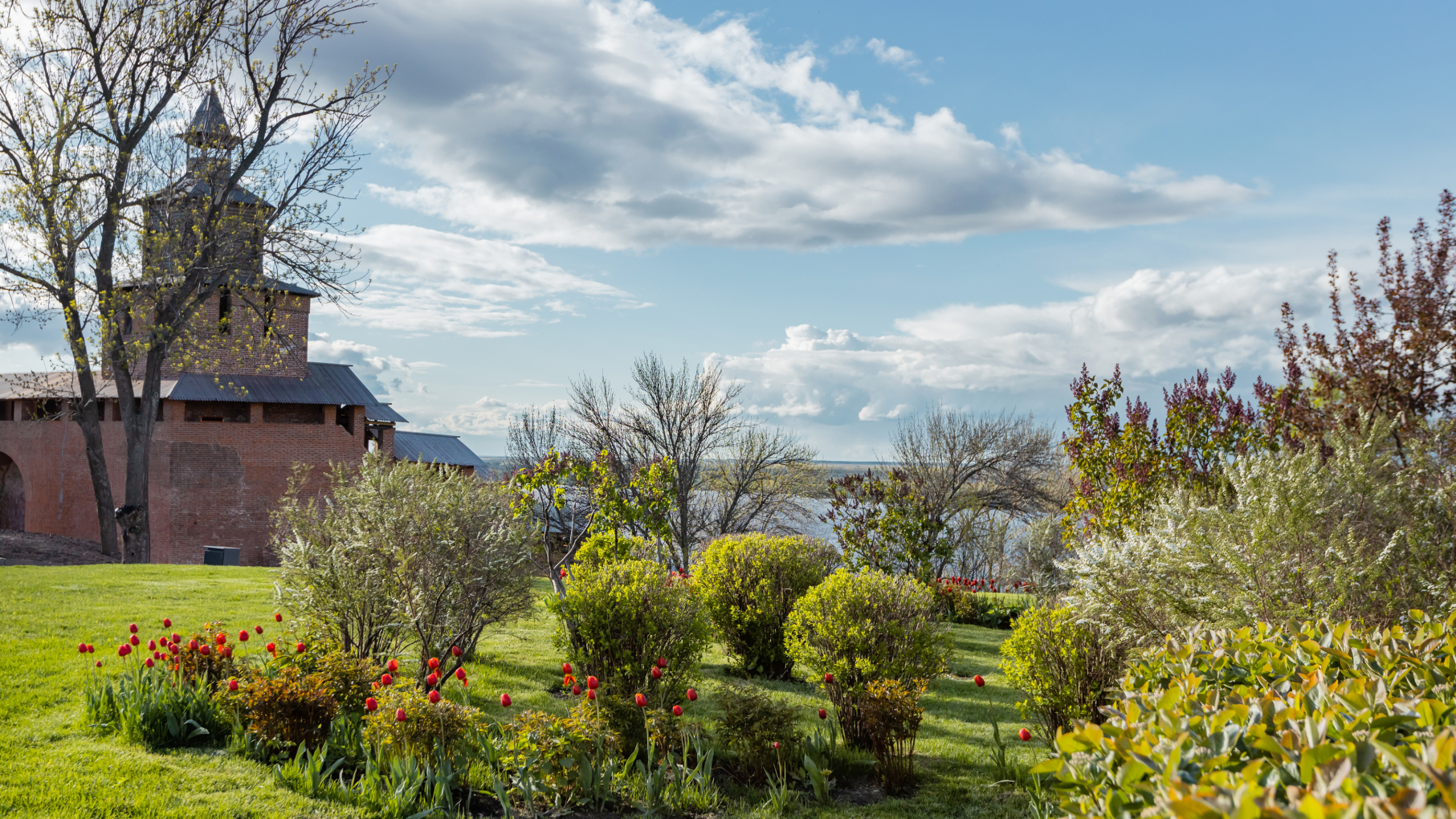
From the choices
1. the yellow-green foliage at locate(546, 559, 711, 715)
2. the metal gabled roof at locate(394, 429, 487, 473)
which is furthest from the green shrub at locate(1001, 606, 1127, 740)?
the metal gabled roof at locate(394, 429, 487, 473)

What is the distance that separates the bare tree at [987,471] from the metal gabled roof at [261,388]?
18.5 m

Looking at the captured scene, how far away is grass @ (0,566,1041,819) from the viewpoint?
420 cm

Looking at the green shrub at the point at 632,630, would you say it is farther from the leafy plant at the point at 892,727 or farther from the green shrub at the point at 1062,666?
the green shrub at the point at 1062,666

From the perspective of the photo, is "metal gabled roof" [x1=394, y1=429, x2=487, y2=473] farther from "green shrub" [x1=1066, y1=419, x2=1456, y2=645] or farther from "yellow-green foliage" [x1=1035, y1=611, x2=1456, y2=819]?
"yellow-green foliage" [x1=1035, y1=611, x2=1456, y2=819]

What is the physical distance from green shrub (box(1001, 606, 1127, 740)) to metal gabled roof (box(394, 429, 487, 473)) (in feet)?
94.9

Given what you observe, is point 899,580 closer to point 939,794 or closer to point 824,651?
point 824,651

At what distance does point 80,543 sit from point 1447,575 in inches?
1040

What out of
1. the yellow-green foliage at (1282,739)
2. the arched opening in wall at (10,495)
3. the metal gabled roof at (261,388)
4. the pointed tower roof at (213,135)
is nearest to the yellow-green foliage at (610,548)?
the yellow-green foliage at (1282,739)

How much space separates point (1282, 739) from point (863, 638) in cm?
439

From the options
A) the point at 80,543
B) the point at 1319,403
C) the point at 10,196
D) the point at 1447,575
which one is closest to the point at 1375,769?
the point at 1447,575

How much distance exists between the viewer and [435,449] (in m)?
34.3

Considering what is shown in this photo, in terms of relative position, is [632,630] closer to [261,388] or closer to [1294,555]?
[1294,555]

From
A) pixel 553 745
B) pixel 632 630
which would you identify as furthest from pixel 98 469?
pixel 553 745

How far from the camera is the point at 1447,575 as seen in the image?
16.8 ft
